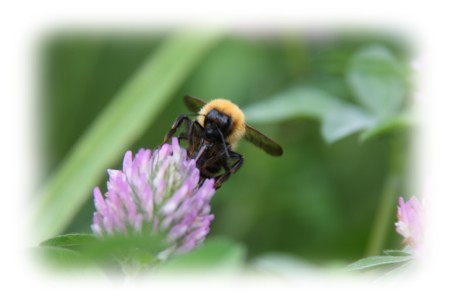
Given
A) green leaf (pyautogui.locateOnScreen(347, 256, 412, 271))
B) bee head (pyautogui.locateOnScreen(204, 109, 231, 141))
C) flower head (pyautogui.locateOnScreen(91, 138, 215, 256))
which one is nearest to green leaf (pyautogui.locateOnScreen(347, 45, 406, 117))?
bee head (pyautogui.locateOnScreen(204, 109, 231, 141))

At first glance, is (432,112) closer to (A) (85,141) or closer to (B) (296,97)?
(B) (296,97)

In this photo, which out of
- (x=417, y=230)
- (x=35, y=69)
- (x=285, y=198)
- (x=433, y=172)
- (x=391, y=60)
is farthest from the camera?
(x=35, y=69)

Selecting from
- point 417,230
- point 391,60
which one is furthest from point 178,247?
point 391,60

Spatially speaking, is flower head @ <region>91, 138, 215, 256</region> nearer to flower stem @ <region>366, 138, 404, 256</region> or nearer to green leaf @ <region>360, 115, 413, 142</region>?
green leaf @ <region>360, 115, 413, 142</region>

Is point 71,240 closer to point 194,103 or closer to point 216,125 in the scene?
point 216,125

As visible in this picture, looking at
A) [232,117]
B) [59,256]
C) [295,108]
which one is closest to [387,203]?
[295,108]

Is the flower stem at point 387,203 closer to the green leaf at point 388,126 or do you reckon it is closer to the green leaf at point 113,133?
the green leaf at point 388,126

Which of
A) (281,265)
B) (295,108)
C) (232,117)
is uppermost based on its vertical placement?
(295,108)
